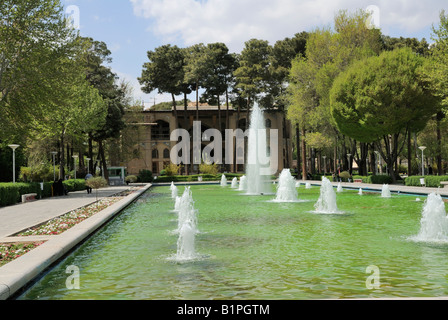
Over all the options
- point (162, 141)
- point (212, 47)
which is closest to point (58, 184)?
point (212, 47)

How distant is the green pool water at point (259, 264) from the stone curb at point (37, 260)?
Answer: 19 centimetres

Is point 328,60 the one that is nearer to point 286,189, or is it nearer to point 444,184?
point 444,184

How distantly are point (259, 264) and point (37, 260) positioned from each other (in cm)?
365

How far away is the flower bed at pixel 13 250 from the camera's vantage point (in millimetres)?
7955

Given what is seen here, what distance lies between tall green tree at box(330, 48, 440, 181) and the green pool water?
75.9 feet

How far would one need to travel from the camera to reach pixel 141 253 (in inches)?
357

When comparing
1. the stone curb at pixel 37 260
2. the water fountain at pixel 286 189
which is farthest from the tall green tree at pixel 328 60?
the stone curb at pixel 37 260

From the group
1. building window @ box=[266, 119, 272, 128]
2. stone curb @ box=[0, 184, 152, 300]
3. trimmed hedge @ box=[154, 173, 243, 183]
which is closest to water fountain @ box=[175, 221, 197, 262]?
stone curb @ box=[0, 184, 152, 300]

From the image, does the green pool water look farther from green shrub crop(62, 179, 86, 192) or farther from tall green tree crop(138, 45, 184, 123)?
tall green tree crop(138, 45, 184, 123)

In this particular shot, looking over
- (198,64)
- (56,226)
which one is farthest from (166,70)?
(56,226)

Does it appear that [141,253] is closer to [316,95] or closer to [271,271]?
[271,271]

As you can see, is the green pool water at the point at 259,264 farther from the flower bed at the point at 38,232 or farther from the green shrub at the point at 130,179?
the green shrub at the point at 130,179

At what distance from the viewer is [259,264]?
7.80 m

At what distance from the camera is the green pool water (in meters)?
6.06
